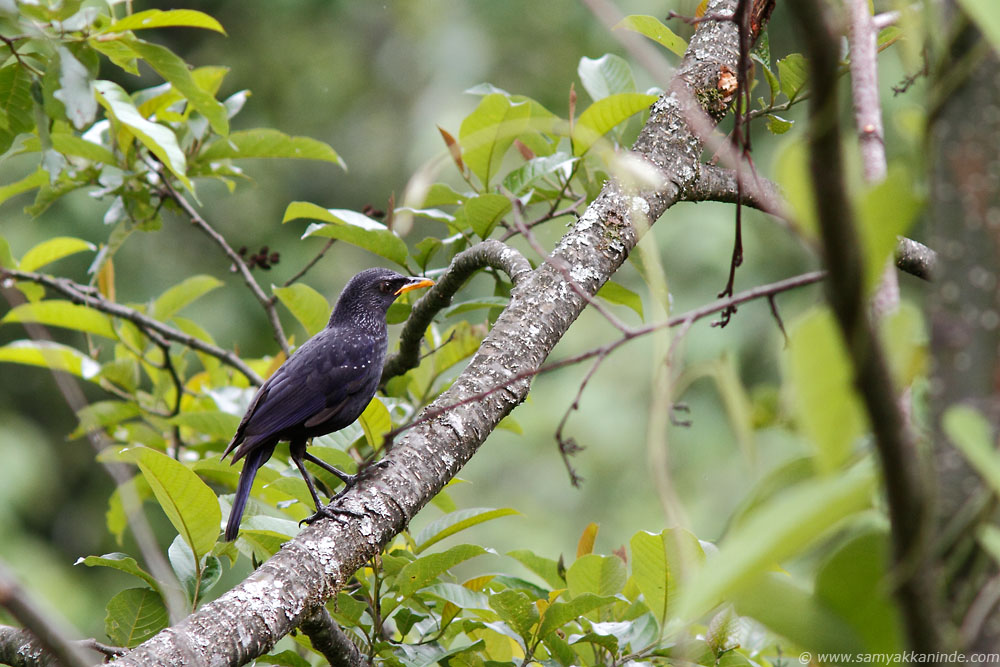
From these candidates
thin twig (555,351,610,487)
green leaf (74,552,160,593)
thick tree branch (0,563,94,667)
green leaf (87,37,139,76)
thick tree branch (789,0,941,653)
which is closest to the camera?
thick tree branch (789,0,941,653)

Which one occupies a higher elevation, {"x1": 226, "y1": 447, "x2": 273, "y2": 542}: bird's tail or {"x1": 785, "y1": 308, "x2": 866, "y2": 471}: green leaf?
{"x1": 785, "y1": 308, "x2": 866, "y2": 471}: green leaf

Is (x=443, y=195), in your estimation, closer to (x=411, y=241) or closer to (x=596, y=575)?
(x=596, y=575)

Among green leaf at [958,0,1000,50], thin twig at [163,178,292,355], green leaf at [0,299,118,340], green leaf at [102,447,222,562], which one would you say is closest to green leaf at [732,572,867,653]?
green leaf at [958,0,1000,50]

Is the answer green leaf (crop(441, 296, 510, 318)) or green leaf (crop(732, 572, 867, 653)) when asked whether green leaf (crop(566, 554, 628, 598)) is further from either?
green leaf (crop(732, 572, 867, 653))

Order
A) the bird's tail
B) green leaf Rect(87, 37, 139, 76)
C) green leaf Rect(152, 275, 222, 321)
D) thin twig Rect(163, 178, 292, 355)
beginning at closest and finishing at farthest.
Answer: green leaf Rect(87, 37, 139, 76)
the bird's tail
thin twig Rect(163, 178, 292, 355)
green leaf Rect(152, 275, 222, 321)

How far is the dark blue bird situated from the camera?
111 inches

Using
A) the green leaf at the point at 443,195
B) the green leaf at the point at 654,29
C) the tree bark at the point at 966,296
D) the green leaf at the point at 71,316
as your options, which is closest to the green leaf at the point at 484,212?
the green leaf at the point at 443,195

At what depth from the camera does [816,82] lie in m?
0.49

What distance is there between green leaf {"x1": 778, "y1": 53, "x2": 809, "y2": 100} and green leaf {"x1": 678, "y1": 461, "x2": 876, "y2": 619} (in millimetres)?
1999

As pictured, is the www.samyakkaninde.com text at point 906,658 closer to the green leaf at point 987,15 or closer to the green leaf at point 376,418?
the green leaf at point 987,15

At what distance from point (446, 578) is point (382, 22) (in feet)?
33.7

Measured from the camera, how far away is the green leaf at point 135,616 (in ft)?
5.95

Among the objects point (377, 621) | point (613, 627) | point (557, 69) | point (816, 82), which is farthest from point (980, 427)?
point (557, 69)

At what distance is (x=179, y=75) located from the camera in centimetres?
234
